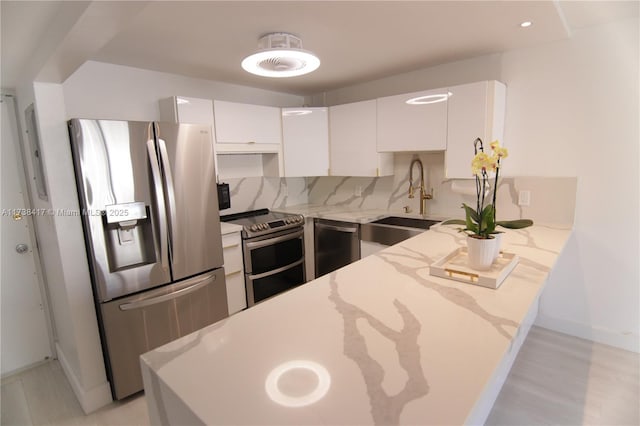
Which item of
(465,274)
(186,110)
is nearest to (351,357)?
(465,274)

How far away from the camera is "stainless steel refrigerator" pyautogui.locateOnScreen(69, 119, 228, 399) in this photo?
189 cm

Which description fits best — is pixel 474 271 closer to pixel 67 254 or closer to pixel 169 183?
pixel 169 183

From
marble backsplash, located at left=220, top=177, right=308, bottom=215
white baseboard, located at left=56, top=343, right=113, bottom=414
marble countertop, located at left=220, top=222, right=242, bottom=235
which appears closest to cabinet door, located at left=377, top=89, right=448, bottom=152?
marble backsplash, located at left=220, top=177, right=308, bottom=215

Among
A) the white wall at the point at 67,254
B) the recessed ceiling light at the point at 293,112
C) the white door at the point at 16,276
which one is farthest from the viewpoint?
the recessed ceiling light at the point at 293,112

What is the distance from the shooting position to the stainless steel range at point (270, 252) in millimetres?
2900

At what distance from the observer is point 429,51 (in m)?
2.49

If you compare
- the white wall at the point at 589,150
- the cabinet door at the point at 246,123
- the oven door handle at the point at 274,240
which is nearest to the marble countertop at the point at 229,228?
the oven door handle at the point at 274,240

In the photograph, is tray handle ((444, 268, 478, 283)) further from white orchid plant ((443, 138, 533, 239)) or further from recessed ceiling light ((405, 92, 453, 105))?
recessed ceiling light ((405, 92, 453, 105))

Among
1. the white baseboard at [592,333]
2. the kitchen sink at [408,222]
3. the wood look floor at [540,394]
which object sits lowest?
the wood look floor at [540,394]

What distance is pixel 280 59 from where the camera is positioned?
1.75 metres

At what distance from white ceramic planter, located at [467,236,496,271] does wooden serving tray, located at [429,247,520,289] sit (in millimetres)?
27

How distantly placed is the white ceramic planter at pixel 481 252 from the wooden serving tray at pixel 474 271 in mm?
27

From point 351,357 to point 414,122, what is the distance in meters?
2.34

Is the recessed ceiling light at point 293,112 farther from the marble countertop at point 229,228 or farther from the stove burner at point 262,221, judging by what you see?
the marble countertop at point 229,228
